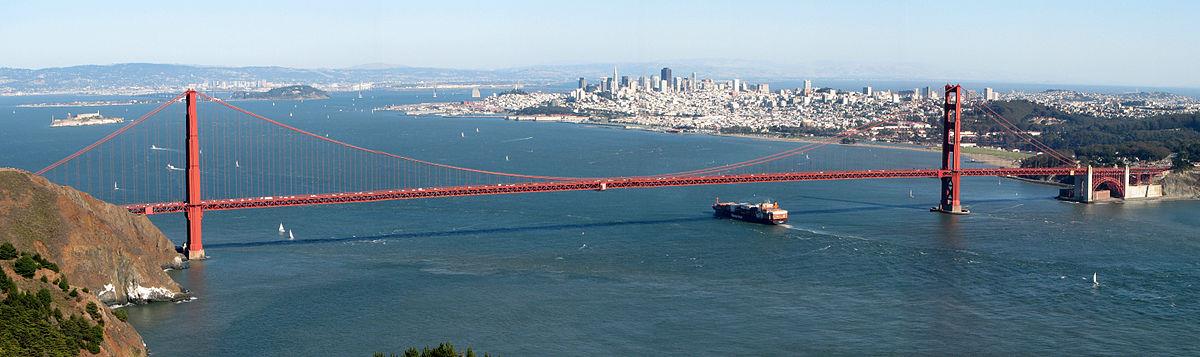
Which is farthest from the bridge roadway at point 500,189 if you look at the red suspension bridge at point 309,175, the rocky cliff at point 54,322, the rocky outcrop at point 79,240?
the rocky cliff at point 54,322

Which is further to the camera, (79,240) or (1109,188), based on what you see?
(1109,188)

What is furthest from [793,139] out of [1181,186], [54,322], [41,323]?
[41,323]

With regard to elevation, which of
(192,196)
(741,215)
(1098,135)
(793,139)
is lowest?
(741,215)

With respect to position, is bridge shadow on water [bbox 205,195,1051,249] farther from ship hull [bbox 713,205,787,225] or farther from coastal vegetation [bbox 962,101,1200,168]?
coastal vegetation [bbox 962,101,1200,168]

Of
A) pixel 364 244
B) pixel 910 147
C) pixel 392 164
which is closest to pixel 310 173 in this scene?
pixel 392 164

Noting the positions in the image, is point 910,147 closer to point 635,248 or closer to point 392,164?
point 392,164

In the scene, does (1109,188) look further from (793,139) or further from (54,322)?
(54,322)

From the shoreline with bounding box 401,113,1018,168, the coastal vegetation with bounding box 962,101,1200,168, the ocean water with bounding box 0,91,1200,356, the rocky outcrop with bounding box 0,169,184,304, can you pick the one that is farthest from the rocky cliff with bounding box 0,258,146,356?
the shoreline with bounding box 401,113,1018,168
